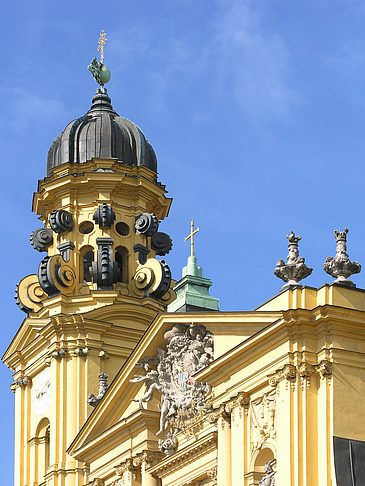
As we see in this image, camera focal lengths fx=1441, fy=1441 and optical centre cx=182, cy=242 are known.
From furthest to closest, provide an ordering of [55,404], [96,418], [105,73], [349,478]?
1. [105,73]
2. [55,404]
3. [96,418]
4. [349,478]

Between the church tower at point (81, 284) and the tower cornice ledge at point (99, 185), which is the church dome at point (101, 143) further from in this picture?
the tower cornice ledge at point (99, 185)

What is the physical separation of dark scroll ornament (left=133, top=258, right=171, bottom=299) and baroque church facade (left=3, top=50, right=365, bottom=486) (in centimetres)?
4

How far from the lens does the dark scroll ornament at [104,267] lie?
138 feet

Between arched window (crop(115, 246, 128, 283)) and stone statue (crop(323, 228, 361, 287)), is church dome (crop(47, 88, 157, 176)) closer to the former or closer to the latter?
arched window (crop(115, 246, 128, 283))

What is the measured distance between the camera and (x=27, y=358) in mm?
43094

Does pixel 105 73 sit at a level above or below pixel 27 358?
above

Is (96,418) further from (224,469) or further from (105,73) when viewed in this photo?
(105,73)

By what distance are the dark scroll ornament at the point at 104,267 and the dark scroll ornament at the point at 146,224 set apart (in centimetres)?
114

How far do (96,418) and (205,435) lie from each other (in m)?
5.84

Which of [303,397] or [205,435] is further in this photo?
[205,435]

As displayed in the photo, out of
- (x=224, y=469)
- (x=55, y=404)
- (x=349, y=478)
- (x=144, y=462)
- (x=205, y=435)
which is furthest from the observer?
(x=55, y=404)

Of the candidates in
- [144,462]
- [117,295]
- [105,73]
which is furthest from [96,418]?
[105,73]

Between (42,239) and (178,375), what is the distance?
1166cm

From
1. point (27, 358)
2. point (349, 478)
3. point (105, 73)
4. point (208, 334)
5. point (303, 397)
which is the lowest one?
point (349, 478)
